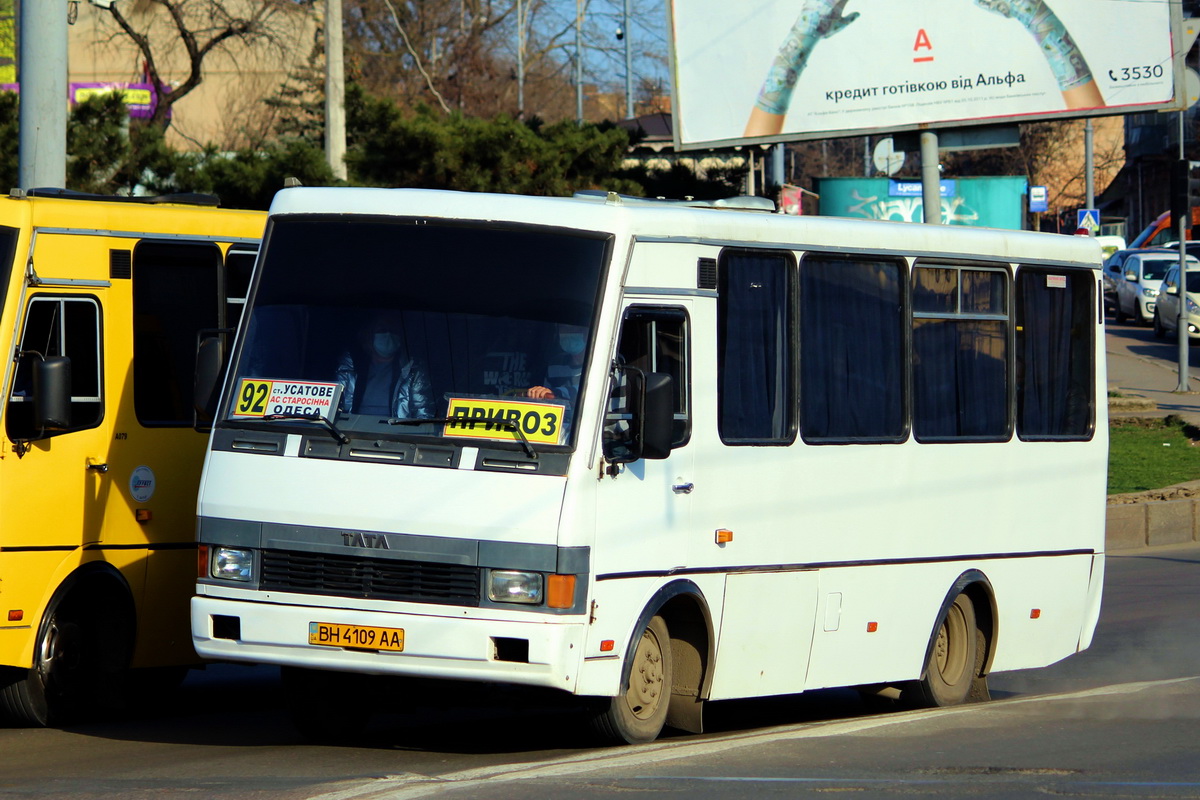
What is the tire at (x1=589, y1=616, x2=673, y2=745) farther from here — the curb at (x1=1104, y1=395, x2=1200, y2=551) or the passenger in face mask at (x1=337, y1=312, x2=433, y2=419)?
the curb at (x1=1104, y1=395, x2=1200, y2=551)

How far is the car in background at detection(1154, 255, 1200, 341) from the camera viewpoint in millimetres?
37281

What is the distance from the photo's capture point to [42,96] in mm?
13477

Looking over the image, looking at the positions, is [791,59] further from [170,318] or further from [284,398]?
[284,398]

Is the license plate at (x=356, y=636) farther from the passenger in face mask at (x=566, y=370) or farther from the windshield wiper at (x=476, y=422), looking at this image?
the passenger in face mask at (x=566, y=370)

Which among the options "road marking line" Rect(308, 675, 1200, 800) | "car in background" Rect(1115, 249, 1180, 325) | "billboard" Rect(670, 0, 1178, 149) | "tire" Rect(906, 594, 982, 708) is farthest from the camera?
"car in background" Rect(1115, 249, 1180, 325)

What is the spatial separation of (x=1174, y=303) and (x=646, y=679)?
33.7 meters

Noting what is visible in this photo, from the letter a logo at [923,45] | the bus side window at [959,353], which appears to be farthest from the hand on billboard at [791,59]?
the bus side window at [959,353]

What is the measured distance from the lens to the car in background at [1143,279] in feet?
144

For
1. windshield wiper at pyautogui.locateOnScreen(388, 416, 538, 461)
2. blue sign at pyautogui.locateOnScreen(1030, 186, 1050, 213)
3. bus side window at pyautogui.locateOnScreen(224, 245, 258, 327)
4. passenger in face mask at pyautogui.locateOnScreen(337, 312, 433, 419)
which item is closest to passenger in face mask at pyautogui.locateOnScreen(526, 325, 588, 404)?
windshield wiper at pyautogui.locateOnScreen(388, 416, 538, 461)

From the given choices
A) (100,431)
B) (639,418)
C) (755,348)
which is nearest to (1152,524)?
(755,348)

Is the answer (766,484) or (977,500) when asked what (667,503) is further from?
(977,500)

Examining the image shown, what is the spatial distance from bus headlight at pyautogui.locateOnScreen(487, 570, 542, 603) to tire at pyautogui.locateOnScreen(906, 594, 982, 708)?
3588 millimetres

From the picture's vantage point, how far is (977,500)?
404 inches

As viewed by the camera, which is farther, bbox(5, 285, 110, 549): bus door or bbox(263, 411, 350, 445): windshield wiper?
bbox(5, 285, 110, 549): bus door
